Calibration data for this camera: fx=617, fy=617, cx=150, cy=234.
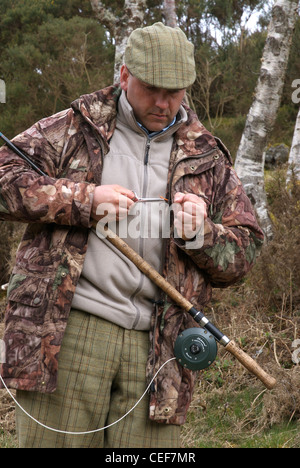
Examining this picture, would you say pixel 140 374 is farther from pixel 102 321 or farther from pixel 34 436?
pixel 34 436

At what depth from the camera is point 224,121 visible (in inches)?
603

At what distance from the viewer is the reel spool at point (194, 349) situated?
2.46 metres

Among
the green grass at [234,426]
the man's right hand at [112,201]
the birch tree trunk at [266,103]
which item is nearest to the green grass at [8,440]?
the green grass at [234,426]

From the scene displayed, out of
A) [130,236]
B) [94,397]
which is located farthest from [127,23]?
[94,397]

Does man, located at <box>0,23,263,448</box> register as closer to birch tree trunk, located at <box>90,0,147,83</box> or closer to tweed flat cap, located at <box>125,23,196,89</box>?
tweed flat cap, located at <box>125,23,196,89</box>

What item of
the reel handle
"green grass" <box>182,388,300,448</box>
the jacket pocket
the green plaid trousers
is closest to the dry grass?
"green grass" <box>182,388,300,448</box>

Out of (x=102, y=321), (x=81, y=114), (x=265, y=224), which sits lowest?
(x=265, y=224)

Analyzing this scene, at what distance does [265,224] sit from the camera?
22.9ft

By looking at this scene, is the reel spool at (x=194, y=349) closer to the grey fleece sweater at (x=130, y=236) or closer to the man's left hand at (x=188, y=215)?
the grey fleece sweater at (x=130, y=236)

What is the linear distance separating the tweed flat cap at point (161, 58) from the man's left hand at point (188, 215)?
0.46m

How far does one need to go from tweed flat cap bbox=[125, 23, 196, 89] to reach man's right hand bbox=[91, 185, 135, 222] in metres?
0.45

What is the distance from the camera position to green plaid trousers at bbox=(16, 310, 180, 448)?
2.43 meters

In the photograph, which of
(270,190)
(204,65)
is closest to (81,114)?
(270,190)
